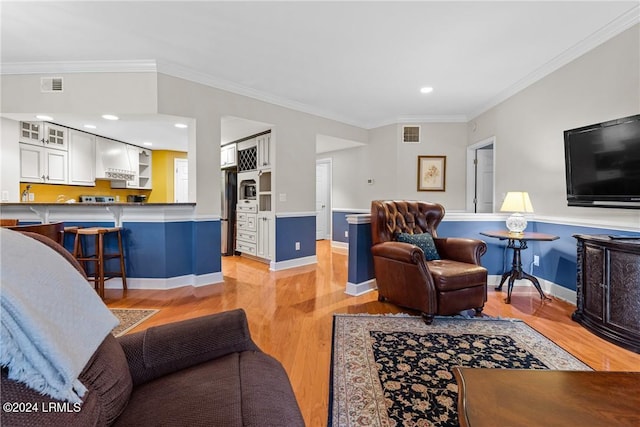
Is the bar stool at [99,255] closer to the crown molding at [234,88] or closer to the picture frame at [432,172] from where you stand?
the crown molding at [234,88]

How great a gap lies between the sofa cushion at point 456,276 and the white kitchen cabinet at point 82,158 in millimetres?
5762

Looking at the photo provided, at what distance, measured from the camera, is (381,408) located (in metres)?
1.46

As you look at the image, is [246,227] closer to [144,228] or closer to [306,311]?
[144,228]

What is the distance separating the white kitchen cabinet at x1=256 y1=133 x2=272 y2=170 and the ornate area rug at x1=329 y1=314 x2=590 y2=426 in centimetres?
281

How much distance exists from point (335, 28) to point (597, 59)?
2.47 meters

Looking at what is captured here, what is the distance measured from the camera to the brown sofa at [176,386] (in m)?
0.60

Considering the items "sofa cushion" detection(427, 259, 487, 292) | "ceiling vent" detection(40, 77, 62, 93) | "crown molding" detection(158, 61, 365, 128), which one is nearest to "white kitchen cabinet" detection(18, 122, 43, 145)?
"ceiling vent" detection(40, 77, 62, 93)

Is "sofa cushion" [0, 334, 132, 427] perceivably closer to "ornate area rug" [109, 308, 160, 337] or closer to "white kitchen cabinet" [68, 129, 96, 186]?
"ornate area rug" [109, 308, 160, 337]

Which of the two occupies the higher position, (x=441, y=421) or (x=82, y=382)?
(x=82, y=382)

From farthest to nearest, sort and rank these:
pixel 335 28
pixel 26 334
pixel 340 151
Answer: pixel 340 151 < pixel 335 28 < pixel 26 334

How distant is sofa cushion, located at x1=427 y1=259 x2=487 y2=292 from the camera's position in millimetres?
2404

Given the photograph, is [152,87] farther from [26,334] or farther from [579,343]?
[579,343]

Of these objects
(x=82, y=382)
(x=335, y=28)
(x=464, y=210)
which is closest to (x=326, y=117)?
(x=335, y=28)

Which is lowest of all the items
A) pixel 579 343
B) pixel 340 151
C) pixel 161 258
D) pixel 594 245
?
pixel 579 343
